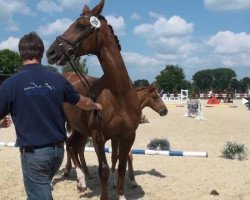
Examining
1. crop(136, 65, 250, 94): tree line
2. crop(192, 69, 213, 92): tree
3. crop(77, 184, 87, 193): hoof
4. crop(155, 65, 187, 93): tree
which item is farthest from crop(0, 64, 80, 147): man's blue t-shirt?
crop(192, 69, 213, 92): tree

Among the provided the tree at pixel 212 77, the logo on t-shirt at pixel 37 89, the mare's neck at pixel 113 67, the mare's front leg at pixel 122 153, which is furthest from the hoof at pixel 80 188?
the tree at pixel 212 77

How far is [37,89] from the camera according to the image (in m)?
3.71

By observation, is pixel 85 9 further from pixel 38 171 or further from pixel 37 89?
pixel 38 171

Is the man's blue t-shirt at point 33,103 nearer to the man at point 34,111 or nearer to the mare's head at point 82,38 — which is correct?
the man at point 34,111

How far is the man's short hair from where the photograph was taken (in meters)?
3.72

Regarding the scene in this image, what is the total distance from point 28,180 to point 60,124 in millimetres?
536

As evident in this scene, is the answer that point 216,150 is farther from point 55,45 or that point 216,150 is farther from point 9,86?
point 9,86

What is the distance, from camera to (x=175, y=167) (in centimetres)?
923

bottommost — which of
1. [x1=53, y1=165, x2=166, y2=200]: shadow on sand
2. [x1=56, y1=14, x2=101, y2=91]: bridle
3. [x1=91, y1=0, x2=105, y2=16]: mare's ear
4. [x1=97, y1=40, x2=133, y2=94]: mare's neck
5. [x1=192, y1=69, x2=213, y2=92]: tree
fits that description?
[x1=53, y1=165, x2=166, y2=200]: shadow on sand

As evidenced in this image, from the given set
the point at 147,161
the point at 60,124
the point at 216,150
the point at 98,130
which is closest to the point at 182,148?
the point at 216,150

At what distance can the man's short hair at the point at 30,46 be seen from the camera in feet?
12.2

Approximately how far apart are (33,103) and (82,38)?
2.34 m

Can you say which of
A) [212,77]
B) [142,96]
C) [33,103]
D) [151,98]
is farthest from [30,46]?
[212,77]

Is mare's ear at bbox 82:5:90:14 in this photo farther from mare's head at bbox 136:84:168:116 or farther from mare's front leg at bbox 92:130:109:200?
mare's head at bbox 136:84:168:116
